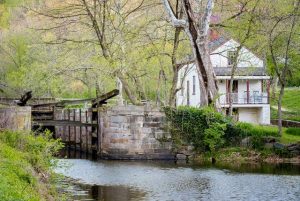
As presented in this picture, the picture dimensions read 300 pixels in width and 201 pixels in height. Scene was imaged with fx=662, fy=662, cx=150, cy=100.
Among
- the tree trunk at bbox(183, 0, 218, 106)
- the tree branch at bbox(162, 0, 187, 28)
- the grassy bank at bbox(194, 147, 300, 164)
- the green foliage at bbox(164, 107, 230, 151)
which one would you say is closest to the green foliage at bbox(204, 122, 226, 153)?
the green foliage at bbox(164, 107, 230, 151)

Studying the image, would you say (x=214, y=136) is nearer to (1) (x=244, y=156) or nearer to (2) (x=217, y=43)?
(1) (x=244, y=156)

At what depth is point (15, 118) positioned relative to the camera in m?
24.2

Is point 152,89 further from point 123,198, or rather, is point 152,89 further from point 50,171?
point 50,171

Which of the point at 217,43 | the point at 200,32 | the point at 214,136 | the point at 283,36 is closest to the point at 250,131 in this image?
the point at 214,136

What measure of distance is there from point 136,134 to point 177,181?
9.68m

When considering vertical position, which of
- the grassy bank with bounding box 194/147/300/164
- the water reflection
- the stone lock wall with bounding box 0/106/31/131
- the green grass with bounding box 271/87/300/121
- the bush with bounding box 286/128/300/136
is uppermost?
the green grass with bounding box 271/87/300/121

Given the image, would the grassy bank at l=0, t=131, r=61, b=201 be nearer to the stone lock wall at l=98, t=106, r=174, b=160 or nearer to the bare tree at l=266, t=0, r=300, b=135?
the stone lock wall at l=98, t=106, r=174, b=160

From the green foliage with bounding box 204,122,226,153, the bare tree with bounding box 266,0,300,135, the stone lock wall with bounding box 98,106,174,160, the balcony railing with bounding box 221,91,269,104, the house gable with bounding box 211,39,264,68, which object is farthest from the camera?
the balcony railing with bounding box 221,91,269,104

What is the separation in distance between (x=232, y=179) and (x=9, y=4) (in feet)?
32.8

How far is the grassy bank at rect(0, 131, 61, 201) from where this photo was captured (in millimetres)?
9680

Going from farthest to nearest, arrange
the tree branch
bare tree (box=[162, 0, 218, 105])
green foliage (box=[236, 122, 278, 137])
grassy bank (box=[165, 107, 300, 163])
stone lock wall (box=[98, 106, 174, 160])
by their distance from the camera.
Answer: stone lock wall (box=[98, 106, 174, 160]), green foliage (box=[236, 122, 278, 137]), grassy bank (box=[165, 107, 300, 163]), the tree branch, bare tree (box=[162, 0, 218, 105])

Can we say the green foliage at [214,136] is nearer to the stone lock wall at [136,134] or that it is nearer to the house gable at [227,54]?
the stone lock wall at [136,134]

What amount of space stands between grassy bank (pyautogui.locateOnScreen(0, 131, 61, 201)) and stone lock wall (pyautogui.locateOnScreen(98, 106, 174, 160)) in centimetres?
1506

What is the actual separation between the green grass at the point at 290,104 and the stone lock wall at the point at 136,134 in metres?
16.0
